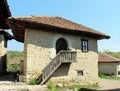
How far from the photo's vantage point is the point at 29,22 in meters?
18.7

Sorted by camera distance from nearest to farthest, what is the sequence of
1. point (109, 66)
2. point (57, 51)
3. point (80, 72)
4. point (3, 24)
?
point (57, 51) → point (80, 72) → point (3, 24) → point (109, 66)

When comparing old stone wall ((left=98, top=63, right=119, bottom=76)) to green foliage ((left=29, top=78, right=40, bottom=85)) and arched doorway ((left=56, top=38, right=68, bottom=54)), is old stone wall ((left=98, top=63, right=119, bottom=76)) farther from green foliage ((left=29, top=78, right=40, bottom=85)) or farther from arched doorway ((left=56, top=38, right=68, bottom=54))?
green foliage ((left=29, top=78, right=40, bottom=85))

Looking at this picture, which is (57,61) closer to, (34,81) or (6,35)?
(34,81)

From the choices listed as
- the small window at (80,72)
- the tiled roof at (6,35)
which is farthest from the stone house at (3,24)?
the small window at (80,72)

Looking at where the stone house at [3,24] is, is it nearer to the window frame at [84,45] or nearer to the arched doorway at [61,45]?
the arched doorway at [61,45]

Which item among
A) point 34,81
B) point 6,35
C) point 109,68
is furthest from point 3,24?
point 109,68

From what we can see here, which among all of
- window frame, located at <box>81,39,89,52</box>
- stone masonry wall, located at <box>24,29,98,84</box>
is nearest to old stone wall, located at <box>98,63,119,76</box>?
stone masonry wall, located at <box>24,29,98,84</box>

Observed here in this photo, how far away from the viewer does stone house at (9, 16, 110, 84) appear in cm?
1927

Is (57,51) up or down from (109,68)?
up

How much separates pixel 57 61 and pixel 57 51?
1.44m

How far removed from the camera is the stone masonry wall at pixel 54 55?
761 inches

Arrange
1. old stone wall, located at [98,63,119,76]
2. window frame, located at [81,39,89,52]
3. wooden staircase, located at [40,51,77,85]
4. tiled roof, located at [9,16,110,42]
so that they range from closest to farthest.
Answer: tiled roof, located at [9,16,110,42], wooden staircase, located at [40,51,77,85], window frame, located at [81,39,89,52], old stone wall, located at [98,63,119,76]

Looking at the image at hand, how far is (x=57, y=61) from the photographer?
20031 millimetres

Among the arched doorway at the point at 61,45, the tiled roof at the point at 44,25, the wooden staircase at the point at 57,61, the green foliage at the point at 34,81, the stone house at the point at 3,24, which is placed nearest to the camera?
the tiled roof at the point at 44,25
